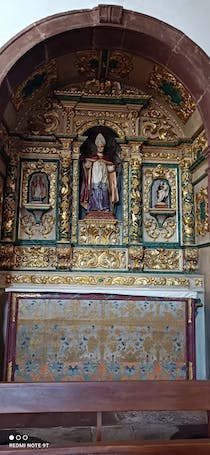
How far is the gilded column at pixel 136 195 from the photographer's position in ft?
19.6

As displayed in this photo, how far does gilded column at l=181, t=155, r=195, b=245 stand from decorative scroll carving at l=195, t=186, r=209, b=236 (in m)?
0.09

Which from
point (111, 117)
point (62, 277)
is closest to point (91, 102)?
point (111, 117)

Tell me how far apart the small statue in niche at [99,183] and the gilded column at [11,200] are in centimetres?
97

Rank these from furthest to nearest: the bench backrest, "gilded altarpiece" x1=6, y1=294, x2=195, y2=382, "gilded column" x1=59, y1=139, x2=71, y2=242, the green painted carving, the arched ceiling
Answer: "gilded column" x1=59, y1=139, x2=71, y2=242, the green painted carving, "gilded altarpiece" x1=6, y1=294, x2=195, y2=382, the arched ceiling, the bench backrest

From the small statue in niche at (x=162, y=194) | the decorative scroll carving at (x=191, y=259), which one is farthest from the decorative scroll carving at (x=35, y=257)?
the decorative scroll carving at (x=191, y=259)

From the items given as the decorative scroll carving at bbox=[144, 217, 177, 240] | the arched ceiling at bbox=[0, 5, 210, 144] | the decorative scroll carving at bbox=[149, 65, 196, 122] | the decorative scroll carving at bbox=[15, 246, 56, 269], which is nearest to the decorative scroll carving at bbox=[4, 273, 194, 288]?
the decorative scroll carving at bbox=[15, 246, 56, 269]

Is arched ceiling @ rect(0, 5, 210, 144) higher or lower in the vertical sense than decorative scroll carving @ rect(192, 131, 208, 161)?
higher

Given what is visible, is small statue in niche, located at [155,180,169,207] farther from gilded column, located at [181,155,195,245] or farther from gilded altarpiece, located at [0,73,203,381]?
gilded column, located at [181,155,195,245]

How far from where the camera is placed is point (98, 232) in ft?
19.8

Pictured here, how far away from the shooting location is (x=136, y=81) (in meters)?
6.11

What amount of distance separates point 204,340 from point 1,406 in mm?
3561

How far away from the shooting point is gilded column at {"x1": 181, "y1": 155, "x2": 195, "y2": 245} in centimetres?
603

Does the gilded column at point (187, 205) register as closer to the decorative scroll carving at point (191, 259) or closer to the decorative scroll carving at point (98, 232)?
the decorative scroll carving at point (191, 259)

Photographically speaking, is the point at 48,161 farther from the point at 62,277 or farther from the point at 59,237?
the point at 62,277
